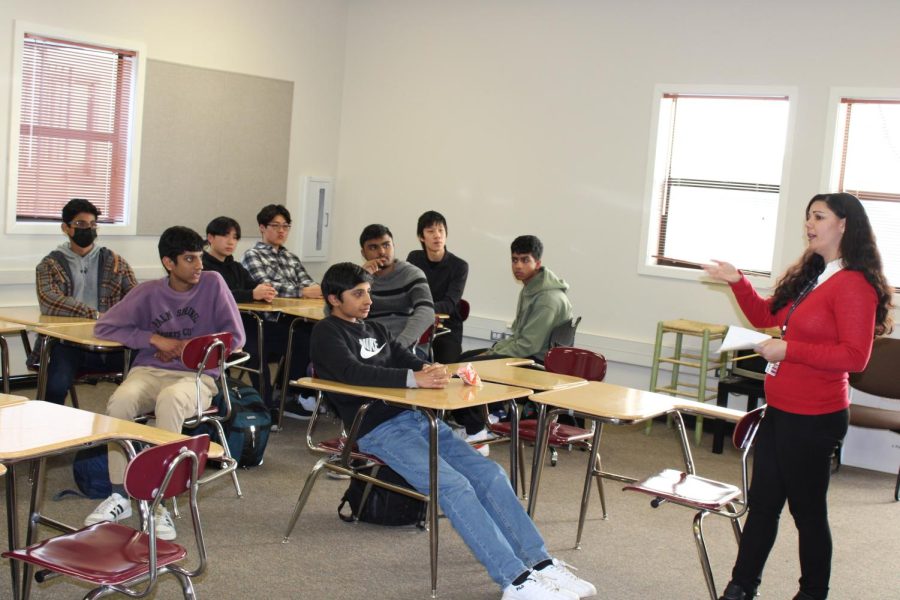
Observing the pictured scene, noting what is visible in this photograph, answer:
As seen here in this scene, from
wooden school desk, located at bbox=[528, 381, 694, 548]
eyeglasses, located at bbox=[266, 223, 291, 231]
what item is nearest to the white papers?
wooden school desk, located at bbox=[528, 381, 694, 548]

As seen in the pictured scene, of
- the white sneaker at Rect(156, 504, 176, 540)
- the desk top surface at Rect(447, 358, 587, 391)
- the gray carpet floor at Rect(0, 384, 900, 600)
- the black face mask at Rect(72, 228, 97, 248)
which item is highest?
the black face mask at Rect(72, 228, 97, 248)

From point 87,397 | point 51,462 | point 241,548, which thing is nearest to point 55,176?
point 87,397

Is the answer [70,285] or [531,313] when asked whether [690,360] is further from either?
[70,285]

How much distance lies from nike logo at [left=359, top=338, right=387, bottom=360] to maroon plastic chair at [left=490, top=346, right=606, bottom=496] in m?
0.82

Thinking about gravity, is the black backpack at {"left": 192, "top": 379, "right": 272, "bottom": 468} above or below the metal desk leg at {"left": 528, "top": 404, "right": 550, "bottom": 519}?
below

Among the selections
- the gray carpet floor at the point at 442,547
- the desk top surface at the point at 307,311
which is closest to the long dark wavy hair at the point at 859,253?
the gray carpet floor at the point at 442,547

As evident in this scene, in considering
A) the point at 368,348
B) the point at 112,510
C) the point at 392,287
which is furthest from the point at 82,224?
the point at 368,348

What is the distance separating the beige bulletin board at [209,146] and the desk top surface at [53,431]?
14.1 ft

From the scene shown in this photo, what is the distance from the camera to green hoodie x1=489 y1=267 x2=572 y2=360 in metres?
6.05

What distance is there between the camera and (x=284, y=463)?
5.57 m

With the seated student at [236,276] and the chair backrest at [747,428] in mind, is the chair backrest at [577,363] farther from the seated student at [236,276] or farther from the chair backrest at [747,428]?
the seated student at [236,276]

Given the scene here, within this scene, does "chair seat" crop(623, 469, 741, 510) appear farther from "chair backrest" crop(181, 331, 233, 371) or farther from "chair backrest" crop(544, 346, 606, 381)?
"chair backrest" crop(181, 331, 233, 371)

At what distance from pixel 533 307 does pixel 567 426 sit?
122 centimetres

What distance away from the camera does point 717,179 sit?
7.33 metres
